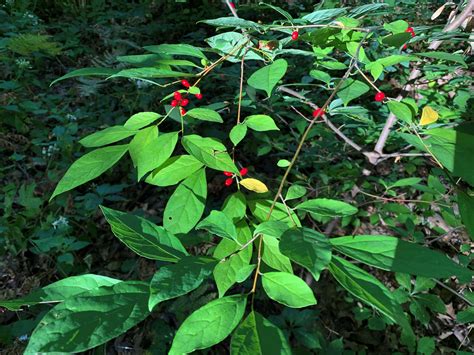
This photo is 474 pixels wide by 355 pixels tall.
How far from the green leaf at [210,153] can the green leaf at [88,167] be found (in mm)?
113

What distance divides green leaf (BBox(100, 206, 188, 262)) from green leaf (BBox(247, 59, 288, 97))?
0.28 metres

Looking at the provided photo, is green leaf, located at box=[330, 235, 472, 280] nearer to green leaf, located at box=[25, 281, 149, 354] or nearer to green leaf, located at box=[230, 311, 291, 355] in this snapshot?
green leaf, located at box=[230, 311, 291, 355]

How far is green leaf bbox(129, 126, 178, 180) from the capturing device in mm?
612

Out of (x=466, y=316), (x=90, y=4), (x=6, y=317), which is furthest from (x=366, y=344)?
(x=90, y=4)

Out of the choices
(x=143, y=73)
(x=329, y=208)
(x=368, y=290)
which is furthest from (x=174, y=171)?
(x=368, y=290)

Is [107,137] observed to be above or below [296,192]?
above

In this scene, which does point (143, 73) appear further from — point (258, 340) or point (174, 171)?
point (258, 340)

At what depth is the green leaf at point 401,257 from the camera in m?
0.44

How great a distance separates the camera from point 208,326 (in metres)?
0.42

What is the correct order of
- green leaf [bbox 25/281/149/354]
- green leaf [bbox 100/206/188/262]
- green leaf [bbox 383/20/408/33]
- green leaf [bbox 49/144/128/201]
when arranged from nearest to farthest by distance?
green leaf [bbox 25/281/149/354] → green leaf [bbox 100/206/188/262] → green leaf [bbox 49/144/128/201] → green leaf [bbox 383/20/408/33]

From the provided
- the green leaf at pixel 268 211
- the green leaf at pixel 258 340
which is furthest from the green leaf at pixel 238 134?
the green leaf at pixel 258 340

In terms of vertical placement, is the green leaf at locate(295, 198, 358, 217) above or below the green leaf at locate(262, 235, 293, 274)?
above

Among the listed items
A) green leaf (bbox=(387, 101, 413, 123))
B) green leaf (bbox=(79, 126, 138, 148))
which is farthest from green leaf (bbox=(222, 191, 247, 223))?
green leaf (bbox=(387, 101, 413, 123))

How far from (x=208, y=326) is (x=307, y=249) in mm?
141
